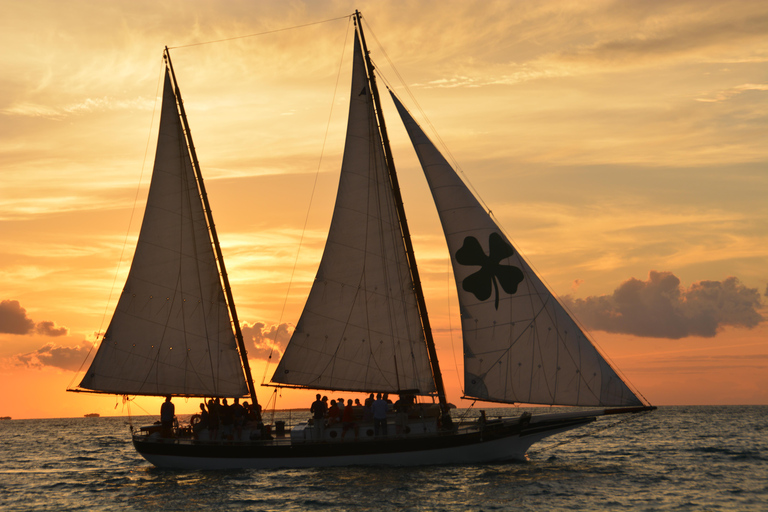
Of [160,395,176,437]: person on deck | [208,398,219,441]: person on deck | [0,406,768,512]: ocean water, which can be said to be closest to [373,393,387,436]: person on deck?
[0,406,768,512]: ocean water

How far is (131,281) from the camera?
127ft

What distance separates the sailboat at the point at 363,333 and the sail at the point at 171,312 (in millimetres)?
69

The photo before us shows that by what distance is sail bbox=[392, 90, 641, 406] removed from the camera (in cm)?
3284

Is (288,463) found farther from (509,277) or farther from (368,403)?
(509,277)

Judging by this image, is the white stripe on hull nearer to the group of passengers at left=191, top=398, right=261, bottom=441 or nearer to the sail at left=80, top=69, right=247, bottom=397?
the group of passengers at left=191, top=398, right=261, bottom=441

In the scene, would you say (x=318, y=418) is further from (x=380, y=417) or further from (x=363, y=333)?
(x=363, y=333)

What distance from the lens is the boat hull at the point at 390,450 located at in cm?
3403

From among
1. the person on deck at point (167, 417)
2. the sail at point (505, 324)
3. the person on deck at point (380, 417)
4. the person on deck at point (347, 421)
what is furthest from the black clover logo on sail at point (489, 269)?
the person on deck at point (167, 417)

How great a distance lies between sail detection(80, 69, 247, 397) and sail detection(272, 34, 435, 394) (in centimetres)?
420

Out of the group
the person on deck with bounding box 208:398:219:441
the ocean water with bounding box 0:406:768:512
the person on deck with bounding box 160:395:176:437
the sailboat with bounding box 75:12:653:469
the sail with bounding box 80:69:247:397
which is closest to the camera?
the ocean water with bounding box 0:406:768:512

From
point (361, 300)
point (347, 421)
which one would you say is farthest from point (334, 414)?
point (361, 300)

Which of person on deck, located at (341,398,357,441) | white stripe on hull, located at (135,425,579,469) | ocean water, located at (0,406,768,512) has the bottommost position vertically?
ocean water, located at (0,406,768,512)

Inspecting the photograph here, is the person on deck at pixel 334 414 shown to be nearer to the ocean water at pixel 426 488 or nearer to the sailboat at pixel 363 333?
the sailboat at pixel 363 333

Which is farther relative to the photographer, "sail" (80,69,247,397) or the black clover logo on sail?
"sail" (80,69,247,397)
